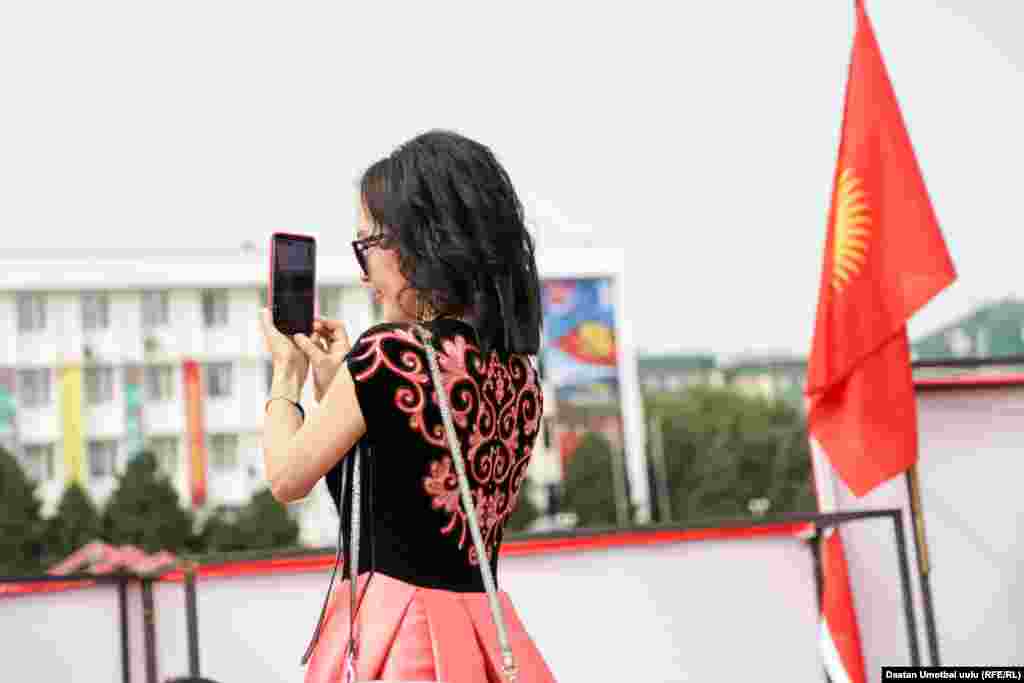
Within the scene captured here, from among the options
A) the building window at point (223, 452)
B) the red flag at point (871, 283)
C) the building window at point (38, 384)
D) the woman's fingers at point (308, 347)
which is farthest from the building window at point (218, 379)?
the woman's fingers at point (308, 347)

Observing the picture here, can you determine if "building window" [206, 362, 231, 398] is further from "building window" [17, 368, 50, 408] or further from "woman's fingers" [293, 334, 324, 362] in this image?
"woman's fingers" [293, 334, 324, 362]

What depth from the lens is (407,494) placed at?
225cm

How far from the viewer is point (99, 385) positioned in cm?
6738

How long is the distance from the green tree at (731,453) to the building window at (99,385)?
26390 millimetres

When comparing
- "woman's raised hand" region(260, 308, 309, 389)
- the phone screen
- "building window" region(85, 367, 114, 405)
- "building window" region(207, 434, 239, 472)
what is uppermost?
"building window" region(85, 367, 114, 405)

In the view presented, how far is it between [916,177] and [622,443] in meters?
68.9

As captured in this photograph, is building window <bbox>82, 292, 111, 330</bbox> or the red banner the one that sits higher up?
building window <bbox>82, 292, 111, 330</bbox>

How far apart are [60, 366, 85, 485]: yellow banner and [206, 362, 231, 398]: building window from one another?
5708 millimetres

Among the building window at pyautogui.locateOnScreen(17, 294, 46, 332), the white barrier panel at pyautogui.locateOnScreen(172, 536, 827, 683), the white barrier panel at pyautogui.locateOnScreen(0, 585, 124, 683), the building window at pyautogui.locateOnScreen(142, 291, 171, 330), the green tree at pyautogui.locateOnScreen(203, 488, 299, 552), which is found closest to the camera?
the white barrier panel at pyautogui.locateOnScreen(0, 585, 124, 683)

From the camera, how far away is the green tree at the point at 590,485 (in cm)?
6744

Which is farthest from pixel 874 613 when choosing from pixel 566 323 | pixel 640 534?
pixel 566 323

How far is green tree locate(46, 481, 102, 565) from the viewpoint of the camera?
50.1m

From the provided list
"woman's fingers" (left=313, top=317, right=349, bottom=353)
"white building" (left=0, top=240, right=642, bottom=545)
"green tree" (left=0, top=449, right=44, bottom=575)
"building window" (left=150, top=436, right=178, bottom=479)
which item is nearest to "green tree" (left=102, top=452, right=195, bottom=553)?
"green tree" (left=0, top=449, right=44, bottom=575)

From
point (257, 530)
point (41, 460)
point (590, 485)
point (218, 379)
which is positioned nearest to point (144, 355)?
point (218, 379)
